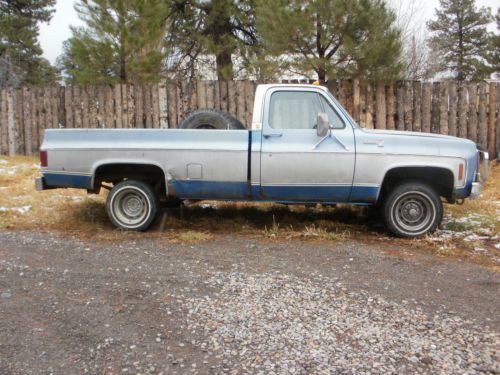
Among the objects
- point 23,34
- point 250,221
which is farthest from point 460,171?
point 23,34

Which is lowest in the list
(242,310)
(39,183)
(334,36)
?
(242,310)

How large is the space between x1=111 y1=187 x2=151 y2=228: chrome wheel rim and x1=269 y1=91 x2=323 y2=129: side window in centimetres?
186

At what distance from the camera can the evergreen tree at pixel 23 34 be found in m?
27.4

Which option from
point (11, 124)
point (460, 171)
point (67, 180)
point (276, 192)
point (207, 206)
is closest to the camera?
point (460, 171)

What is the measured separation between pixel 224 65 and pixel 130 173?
342 inches

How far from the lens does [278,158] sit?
238 inches

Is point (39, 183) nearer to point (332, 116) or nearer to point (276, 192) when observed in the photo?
point (276, 192)

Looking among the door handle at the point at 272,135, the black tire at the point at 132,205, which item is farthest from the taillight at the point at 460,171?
the black tire at the point at 132,205

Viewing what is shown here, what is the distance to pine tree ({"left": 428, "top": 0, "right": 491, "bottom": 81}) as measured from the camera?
3056 cm

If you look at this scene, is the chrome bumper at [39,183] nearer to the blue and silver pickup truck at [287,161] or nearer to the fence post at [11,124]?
the blue and silver pickup truck at [287,161]

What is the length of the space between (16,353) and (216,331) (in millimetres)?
1320

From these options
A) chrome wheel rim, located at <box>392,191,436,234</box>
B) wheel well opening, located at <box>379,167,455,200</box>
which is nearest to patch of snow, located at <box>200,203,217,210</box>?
wheel well opening, located at <box>379,167,455,200</box>

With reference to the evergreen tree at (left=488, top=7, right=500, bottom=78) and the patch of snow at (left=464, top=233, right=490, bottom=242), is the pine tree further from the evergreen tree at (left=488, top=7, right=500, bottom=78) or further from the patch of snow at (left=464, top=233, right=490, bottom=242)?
the patch of snow at (left=464, top=233, right=490, bottom=242)

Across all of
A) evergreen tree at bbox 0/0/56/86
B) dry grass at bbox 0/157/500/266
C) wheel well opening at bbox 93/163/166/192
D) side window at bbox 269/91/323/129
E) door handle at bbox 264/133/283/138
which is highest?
evergreen tree at bbox 0/0/56/86
